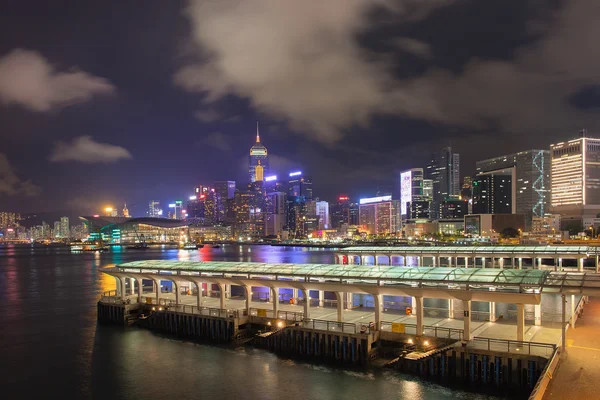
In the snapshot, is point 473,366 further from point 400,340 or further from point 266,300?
point 266,300

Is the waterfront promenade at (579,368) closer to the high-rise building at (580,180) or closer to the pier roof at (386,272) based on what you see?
the pier roof at (386,272)

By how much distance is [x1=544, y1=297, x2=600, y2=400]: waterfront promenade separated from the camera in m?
15.9

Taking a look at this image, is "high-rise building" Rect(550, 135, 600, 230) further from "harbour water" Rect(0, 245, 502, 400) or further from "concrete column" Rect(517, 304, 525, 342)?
"harbour water" Rect(0, 245, 502, 400)

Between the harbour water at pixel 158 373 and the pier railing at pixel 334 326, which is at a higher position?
the pier railing at pixel 334 326

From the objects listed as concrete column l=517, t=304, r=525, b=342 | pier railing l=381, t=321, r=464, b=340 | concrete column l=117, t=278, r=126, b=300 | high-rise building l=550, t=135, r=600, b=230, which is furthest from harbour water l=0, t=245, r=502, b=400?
high-rise building l=550, t=135, r=600, b=230

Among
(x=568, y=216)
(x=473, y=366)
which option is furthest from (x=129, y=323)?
(x=568, y=216)

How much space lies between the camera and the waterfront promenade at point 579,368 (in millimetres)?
15914

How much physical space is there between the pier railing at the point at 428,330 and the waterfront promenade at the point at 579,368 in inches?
204

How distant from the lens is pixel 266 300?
3762cm

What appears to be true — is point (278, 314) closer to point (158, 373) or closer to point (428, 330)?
point (158, 373)

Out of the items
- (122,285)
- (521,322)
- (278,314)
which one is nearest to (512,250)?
(521,322)

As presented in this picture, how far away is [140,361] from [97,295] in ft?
117

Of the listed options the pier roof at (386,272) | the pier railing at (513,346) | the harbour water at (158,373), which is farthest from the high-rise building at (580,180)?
the harbour water at (158,373)

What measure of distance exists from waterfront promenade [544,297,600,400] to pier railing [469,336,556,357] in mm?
864
